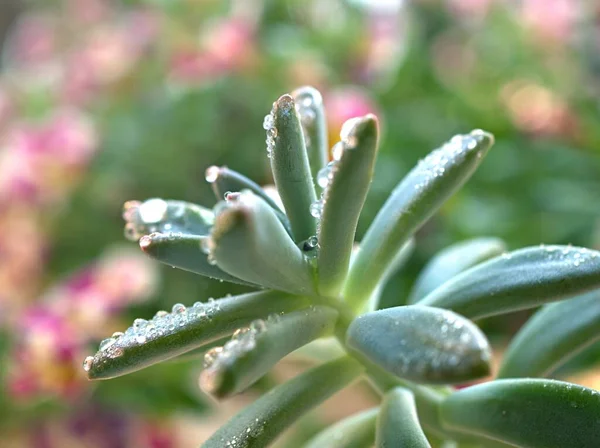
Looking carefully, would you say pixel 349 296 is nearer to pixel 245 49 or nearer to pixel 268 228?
pixel 268 228

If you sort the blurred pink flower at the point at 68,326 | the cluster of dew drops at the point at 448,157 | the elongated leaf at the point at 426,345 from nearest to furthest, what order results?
the elongated leaf at the point at 426,345, the cluster of dew drops at the point at 448,157, the blurred pink flower at the point at 68,326

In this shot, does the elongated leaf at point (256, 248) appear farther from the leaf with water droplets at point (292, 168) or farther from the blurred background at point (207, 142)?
the blurred background at point (207, 142)

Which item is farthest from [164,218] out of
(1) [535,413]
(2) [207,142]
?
(2) [207,142]

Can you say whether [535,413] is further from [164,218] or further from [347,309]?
[164,218]

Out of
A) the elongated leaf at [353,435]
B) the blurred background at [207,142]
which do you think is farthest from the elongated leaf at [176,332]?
the blurred background at [207,142]

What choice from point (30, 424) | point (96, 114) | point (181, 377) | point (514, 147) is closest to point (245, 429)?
point (181, 377)

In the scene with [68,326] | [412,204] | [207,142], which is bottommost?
[68,326]
